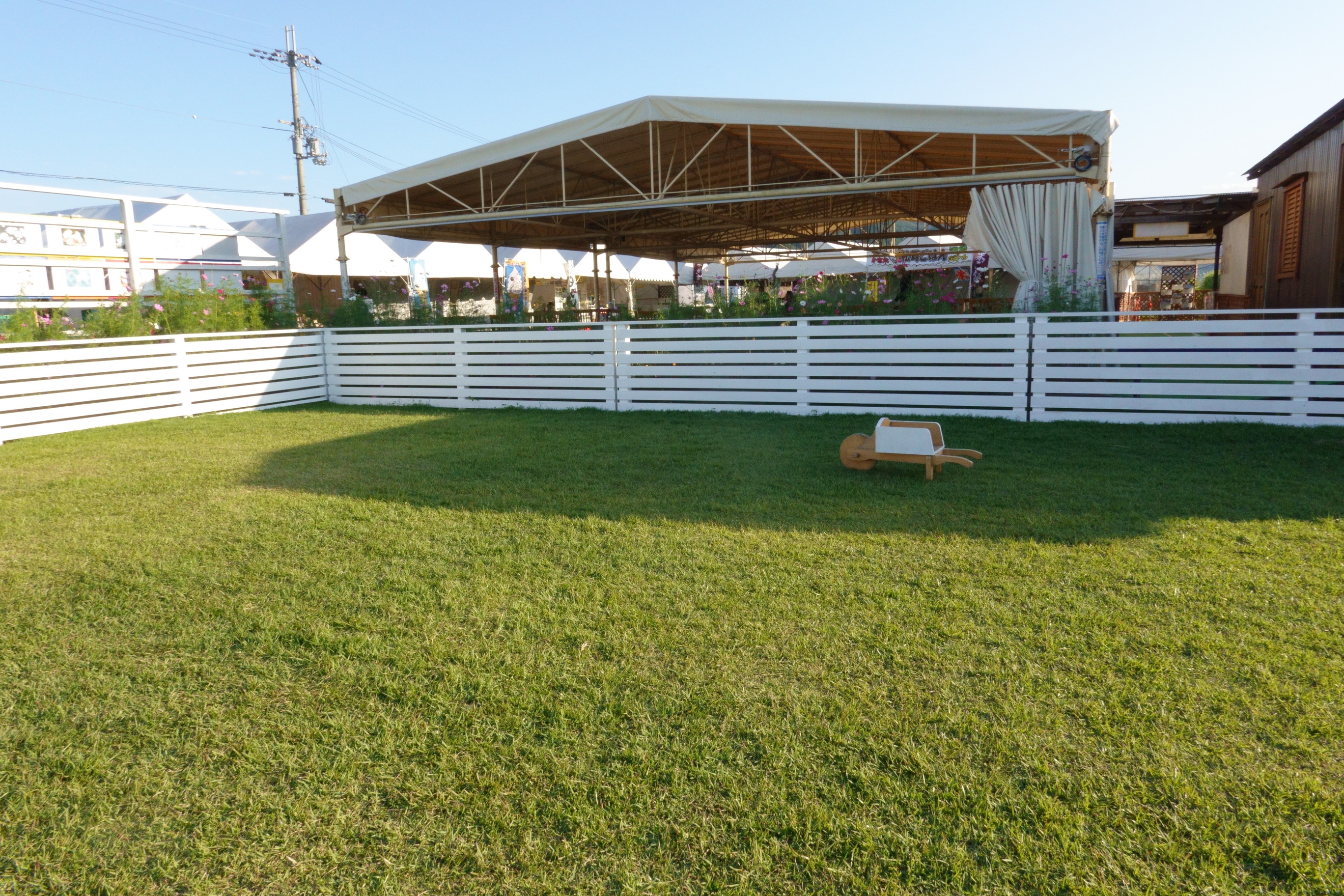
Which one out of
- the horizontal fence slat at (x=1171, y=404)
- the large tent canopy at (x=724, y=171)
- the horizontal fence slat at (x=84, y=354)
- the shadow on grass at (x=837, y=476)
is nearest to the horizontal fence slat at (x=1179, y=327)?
the horizontal fence slat at (x=1171, y=404)

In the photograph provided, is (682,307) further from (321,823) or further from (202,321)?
(321,823)

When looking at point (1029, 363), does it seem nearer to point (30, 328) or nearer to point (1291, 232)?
point (1291, 232)

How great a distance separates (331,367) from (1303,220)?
12538 millimetres

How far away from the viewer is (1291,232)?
1071 centimetres

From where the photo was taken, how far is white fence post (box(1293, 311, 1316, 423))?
660cm

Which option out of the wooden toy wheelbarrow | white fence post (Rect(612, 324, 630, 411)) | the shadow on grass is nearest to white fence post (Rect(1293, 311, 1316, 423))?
the shadow on grass

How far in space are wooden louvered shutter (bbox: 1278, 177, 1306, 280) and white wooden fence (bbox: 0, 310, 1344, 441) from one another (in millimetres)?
4356

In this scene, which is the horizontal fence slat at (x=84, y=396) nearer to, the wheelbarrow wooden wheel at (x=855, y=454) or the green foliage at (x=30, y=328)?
the green foliage at (x=30, y=328)

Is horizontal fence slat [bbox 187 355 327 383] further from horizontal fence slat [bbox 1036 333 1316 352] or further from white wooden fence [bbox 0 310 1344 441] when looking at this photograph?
horizontal fence slat [bbox 1036 333 1316 352]

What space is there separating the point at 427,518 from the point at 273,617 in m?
1.42

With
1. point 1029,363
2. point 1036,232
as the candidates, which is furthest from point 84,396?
point 1036,232

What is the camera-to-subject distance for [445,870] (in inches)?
73.7

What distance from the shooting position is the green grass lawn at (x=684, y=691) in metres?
1.90

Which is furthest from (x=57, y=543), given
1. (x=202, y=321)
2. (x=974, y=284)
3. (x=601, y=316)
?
(x=974, y=284)
